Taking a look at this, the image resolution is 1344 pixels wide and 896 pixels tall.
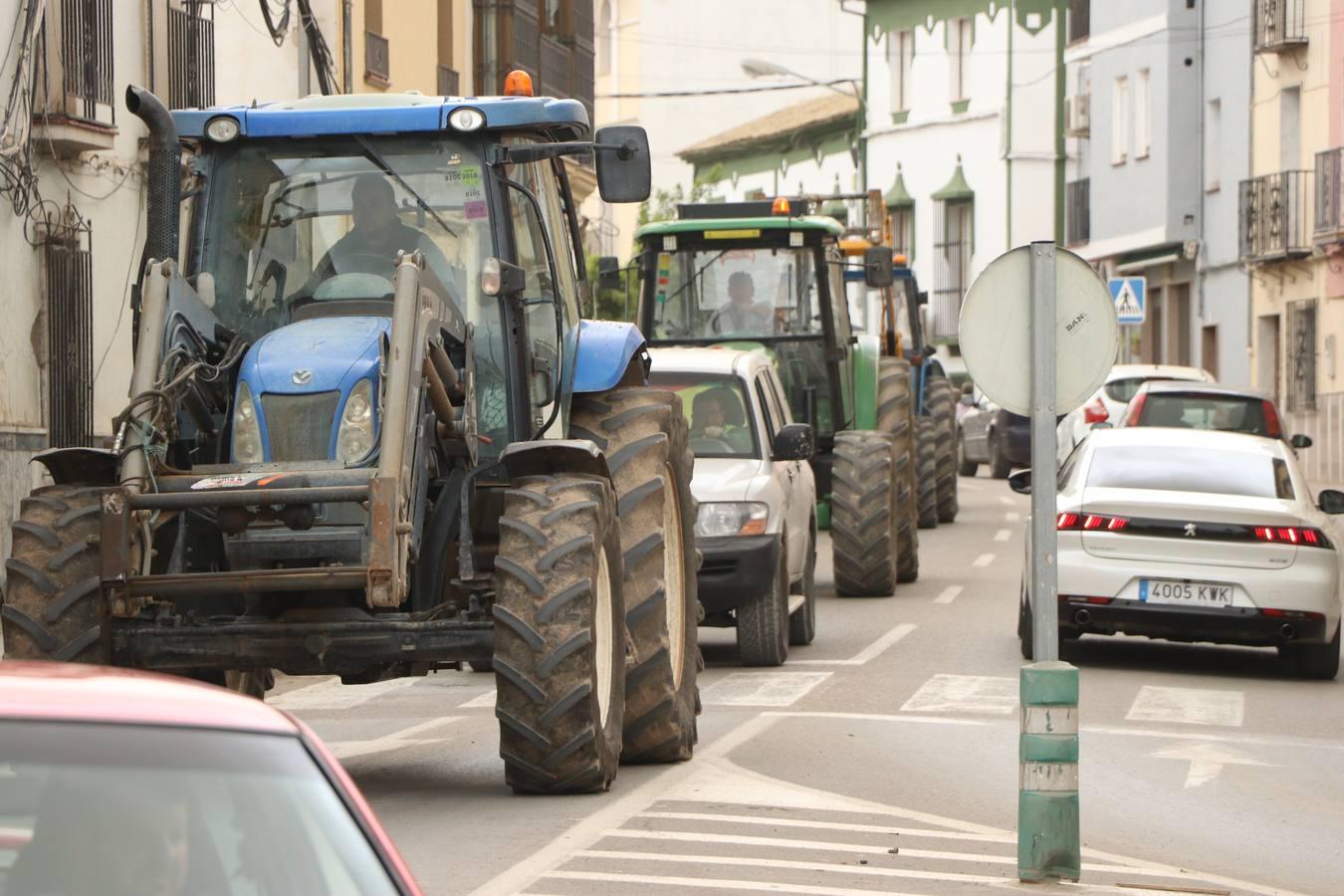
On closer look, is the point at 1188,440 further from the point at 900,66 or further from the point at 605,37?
the point at 605,37

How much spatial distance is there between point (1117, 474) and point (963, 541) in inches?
436

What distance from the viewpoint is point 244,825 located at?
354 cm

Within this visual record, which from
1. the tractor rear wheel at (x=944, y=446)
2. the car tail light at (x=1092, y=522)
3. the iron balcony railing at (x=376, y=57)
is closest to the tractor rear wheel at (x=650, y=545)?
the car tail light at (x=1092, y=522)

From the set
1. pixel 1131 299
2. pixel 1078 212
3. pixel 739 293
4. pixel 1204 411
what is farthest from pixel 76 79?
pixel 1078 212

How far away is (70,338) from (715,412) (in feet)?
28.6

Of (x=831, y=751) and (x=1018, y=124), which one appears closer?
(x=831, y=751)

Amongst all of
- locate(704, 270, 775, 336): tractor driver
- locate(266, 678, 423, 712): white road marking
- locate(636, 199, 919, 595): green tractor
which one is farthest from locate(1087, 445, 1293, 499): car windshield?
locate(704, 270, 775, 336): tractor driver

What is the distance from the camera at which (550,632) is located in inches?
383

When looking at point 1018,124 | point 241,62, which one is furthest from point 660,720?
point 1018,124

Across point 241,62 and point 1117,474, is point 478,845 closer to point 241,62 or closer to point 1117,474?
point 1117,474

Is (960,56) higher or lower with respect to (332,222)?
higher

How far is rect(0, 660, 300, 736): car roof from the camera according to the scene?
3561 millimetres

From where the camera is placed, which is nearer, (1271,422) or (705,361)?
(705,361)

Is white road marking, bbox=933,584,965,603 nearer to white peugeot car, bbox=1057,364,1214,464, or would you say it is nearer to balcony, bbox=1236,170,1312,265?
white peugeot car, bbox=1057,364,1214,464
